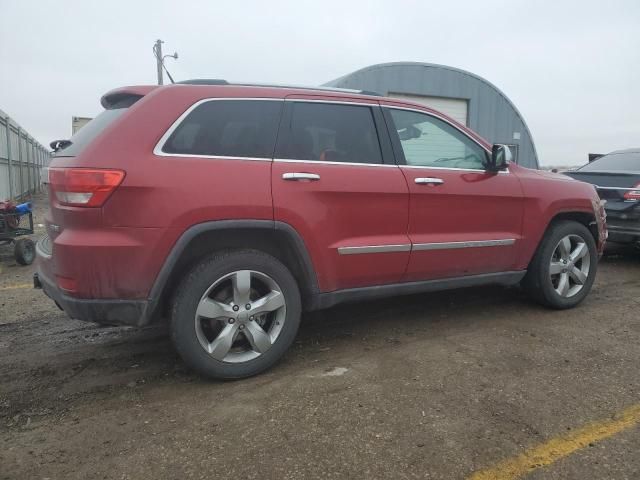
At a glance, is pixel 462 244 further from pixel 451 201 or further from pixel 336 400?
pixel 336 400

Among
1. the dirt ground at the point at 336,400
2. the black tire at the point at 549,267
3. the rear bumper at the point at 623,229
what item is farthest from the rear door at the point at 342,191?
the rear bumper at the point at 623,229

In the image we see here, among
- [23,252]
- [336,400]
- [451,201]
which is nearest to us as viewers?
[336,400]

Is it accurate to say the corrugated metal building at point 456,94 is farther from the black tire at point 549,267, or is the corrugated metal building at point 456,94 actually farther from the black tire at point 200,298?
the black tire at point 200,298

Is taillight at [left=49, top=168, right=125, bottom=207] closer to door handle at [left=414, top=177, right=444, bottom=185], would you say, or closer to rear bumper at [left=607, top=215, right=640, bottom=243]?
door handle at [left=414, top=177, right=444, bottom=185]

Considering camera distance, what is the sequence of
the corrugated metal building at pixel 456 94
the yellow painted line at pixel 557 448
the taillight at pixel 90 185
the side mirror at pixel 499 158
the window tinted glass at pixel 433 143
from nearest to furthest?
the yellow painted line at pixel 557 448 < the taillight at pixel 90 185 < the window tinted glass at pixel 433 143 < the side mirror at pixel 499 158 < the corrugated metal building at pixel 456 94

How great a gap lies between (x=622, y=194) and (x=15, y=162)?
15272 mm

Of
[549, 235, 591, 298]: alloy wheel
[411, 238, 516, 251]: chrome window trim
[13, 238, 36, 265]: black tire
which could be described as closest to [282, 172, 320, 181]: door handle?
[411, 238, 516, 251]: chrome window trim

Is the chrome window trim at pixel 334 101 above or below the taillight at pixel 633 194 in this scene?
above

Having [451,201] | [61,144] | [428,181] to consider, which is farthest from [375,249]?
[61,144]

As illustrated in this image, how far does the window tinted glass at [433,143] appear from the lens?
12.2ft

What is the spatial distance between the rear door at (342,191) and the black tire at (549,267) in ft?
5.06

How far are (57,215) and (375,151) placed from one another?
2.12 metres

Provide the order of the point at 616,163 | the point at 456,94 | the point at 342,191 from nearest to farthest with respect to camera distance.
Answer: the point at 342,191
the point at 616,163
the point at 456,94

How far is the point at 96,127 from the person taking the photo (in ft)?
9.75
